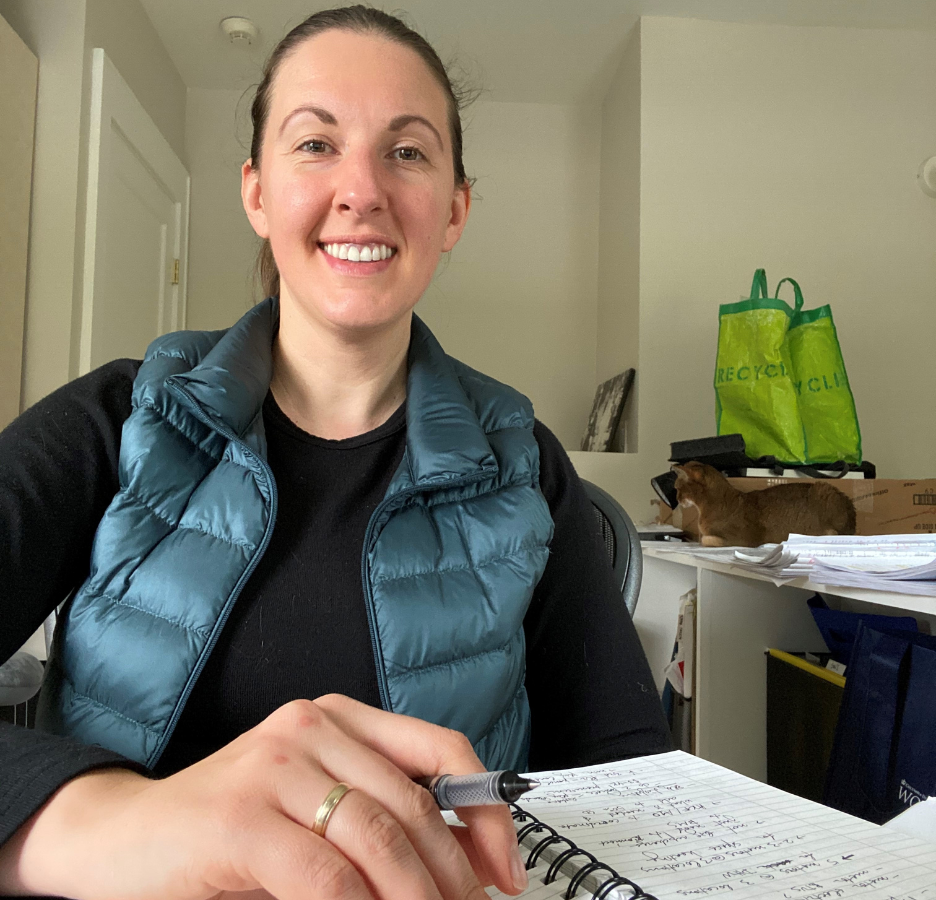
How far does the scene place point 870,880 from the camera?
1.21 ft

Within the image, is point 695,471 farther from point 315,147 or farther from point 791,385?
point 315,147

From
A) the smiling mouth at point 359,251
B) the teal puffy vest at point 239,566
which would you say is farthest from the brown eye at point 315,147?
the teal puffy vest at point 239,566

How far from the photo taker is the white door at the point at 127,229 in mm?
2340

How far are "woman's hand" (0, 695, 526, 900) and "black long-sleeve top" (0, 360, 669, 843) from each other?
0.32 m

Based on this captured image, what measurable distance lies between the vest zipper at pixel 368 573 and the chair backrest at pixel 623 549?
0.37 metres

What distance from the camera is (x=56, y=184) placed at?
225 centimetres

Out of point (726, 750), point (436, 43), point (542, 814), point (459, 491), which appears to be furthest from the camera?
point (436, 43)

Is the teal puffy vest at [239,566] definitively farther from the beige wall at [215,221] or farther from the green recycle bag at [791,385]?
the beige wall at [215,221]

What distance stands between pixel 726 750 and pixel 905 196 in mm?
2164

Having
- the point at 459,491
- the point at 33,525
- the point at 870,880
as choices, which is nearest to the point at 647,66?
the point at 459,491

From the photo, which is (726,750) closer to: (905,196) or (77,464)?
(77,464)

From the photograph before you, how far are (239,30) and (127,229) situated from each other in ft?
2.71

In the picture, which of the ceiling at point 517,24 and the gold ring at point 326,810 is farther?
the ceiling at point 517,24

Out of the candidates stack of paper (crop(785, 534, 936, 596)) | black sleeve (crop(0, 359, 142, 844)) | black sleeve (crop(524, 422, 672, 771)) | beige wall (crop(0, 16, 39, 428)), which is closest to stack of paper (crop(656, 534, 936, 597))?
stack of paper (crop(785, 534, 936, 596))
